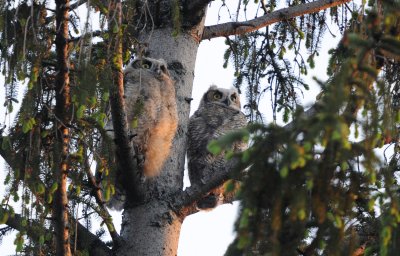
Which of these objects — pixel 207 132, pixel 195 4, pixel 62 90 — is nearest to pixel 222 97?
pixel 207 132

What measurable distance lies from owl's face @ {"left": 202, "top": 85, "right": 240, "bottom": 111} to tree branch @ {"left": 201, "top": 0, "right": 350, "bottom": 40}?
53.3 inches

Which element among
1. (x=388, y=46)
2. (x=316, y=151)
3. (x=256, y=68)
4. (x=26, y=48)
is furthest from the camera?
(x=256, y=68)

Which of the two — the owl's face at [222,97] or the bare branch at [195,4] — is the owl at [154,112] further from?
the owl's face at [222,97]

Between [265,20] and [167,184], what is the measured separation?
1.18 metres

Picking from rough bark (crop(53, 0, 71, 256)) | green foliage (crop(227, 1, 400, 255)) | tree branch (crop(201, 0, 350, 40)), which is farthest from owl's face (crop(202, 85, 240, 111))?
green foliage (crop(227, 1, 400, 255))

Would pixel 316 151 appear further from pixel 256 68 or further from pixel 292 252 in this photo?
pixel 256 68

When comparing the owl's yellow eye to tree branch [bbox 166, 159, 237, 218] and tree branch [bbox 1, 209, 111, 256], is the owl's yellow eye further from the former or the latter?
tree branch [bbox 1, 209, 111, 256]

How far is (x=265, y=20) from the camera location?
416 centimetres

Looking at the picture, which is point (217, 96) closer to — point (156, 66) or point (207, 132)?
point (207, 132)

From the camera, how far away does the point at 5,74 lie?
7.92 feet

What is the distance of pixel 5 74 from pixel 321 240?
117 cm

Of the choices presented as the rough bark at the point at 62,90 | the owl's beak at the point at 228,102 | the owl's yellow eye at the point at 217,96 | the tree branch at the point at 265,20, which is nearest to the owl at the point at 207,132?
the owl's beak at the point at 228,102

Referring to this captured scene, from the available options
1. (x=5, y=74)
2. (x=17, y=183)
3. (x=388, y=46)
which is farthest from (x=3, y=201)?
(x=388, y=46)

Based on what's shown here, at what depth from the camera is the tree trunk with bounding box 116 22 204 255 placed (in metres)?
3.34
